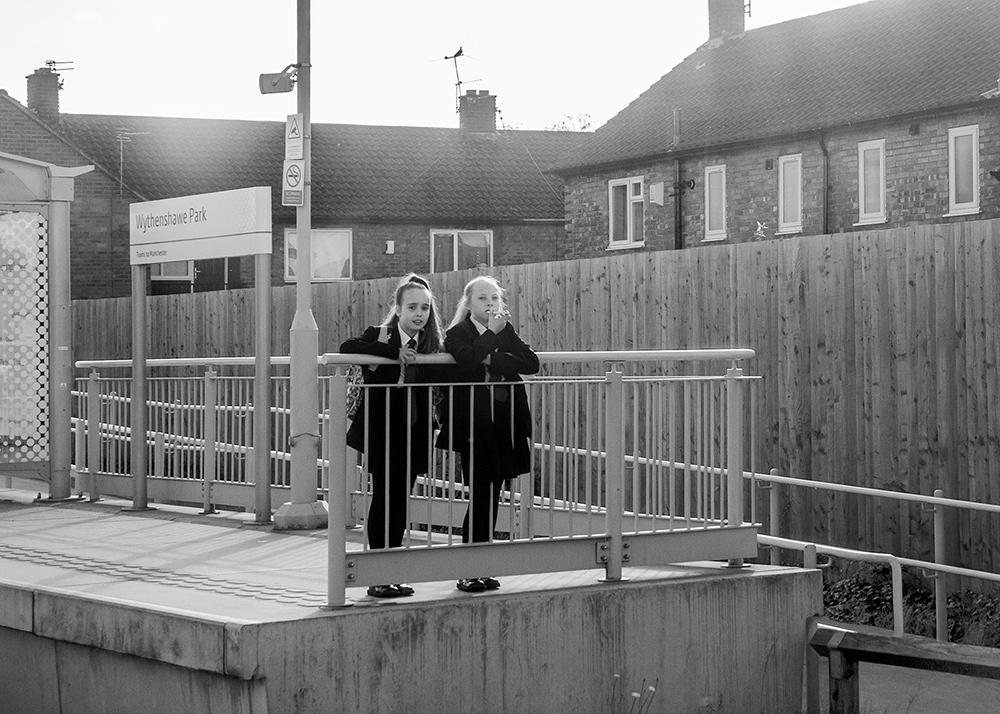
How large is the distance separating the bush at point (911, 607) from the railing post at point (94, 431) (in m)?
6.32

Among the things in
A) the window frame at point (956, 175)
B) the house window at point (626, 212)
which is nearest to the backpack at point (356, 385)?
the window frame at point (956, 175)

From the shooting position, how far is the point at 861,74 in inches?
1085

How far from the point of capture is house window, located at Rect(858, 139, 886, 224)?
25344 mm

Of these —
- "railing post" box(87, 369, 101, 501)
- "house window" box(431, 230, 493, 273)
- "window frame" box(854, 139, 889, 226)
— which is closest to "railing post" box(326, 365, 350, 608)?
"railing post" box(87, 369, 101, 501)

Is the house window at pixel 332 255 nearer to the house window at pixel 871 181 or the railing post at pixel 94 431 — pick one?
the house window at pixel 871 181

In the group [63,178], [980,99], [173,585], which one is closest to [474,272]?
[63,178]

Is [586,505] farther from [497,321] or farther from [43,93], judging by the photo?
[43,93]

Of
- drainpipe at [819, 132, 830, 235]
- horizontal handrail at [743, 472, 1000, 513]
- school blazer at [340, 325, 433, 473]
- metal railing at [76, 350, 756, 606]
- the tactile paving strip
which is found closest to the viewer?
metal railing at [76, 350, 756, 606]

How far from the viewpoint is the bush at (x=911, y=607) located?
9.42 metres

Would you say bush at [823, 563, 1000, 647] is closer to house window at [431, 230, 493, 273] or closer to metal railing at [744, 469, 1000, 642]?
metal railing at [744, 469, 1000, 642]

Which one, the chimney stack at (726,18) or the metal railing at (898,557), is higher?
the chimney stack at (726,18)

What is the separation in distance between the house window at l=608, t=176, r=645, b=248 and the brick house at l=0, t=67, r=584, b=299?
5.05m

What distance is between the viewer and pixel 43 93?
1435 inches

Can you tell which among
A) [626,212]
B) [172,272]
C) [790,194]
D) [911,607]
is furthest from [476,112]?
[911,607]
